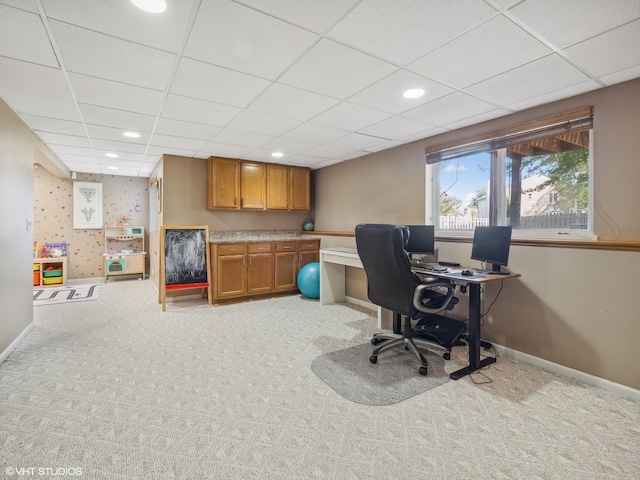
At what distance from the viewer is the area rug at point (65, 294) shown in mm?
4941

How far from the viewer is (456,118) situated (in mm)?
3139

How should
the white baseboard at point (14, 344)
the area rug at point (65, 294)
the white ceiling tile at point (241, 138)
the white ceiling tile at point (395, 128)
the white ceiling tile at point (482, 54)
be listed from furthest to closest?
1. the area rug at point (65, 294)
2. the white ceiling tile at point (241, 138)
3. the white ceiling tile at point (395, 128)
4. the white baseboard at point (14, 344)
5. the white ceiling tile at point (482, 54)

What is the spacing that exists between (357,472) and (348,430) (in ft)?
1.02

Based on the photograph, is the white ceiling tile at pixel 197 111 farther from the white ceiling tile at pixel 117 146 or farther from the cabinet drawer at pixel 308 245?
the cabinet drawer at pixel 308 245

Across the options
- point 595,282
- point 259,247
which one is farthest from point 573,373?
point 259,247

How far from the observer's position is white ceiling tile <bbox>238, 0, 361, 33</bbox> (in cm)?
152

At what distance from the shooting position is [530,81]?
232 cm

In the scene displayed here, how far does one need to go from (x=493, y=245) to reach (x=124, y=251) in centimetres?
707

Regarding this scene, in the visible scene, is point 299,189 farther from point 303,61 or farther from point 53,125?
point 303,61

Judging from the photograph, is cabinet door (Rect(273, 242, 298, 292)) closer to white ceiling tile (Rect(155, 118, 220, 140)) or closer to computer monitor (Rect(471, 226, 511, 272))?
white ceiling tile (Rect(155, 118, 220, 140))

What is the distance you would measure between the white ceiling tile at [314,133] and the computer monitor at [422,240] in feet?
4.61

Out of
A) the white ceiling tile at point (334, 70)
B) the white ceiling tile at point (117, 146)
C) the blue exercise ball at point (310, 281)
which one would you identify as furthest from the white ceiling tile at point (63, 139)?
the blue exercise ball at point (310, 281)

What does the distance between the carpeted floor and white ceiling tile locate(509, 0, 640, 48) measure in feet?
7.68

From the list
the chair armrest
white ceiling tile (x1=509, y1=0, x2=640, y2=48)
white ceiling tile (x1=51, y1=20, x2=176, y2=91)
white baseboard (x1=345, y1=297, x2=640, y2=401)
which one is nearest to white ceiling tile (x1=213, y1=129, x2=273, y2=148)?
white ceiling tile (x1=51, y1=20, x2=176, y2=91)
